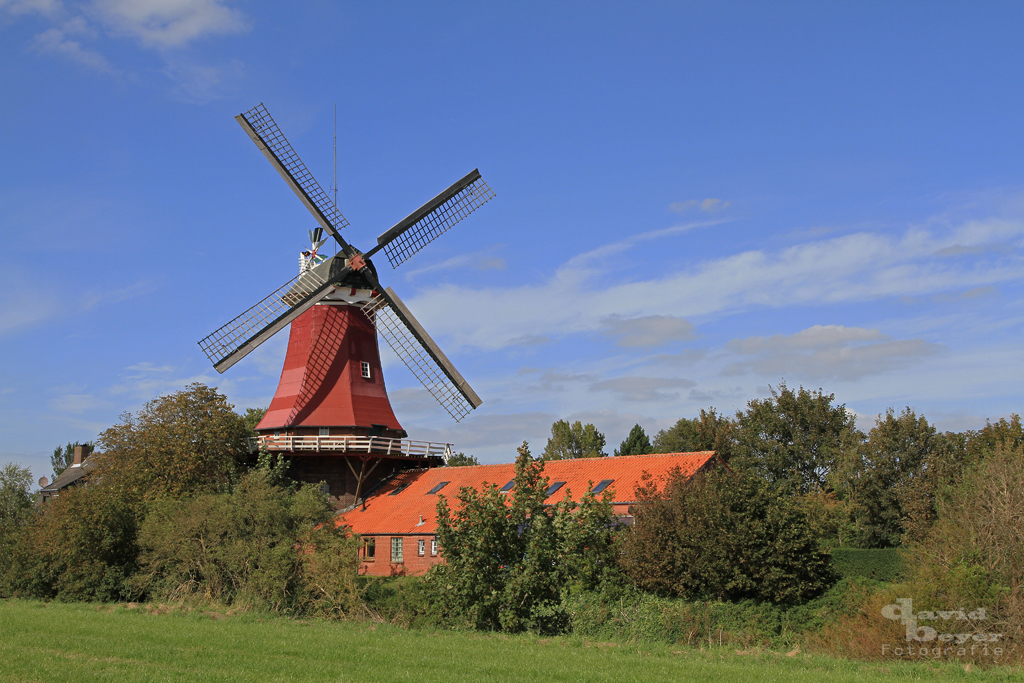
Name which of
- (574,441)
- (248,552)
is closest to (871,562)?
(248,552)

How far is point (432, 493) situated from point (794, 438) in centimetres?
2552

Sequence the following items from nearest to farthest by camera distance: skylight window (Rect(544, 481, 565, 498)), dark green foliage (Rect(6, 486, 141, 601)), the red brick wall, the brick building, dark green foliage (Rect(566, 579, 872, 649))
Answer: dark green foliage (Rect(566, 579, 872, 649)) → dark green foliage (Rect(6, 486, 141, 601)) → the brick building → the red brick wall → skylight window (Rect(544, 481, 565, 498))

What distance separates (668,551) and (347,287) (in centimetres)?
2118

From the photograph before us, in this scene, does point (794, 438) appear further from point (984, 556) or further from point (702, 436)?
point (984, 556)

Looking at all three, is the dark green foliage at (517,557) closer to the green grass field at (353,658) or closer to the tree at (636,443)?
the green grass field at (353,658)

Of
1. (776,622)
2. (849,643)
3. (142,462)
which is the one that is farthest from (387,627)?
(142,462)

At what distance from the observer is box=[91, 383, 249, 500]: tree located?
114 feet

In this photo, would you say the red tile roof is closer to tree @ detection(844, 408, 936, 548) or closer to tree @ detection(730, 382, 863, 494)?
tree @ detection(844, 408, 936, 548)

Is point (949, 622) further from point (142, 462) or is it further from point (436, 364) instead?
point (142, 462)

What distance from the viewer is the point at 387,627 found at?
22672 mm

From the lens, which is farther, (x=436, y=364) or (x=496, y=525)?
(x=436, y=364)

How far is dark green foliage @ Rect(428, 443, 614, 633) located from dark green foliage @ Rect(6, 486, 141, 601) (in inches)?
466

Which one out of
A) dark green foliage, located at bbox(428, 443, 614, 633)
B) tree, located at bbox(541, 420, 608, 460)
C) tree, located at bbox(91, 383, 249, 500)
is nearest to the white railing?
tree, located at bbox(91, 383, 249, 500)

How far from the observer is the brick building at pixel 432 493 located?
32.2 metres
